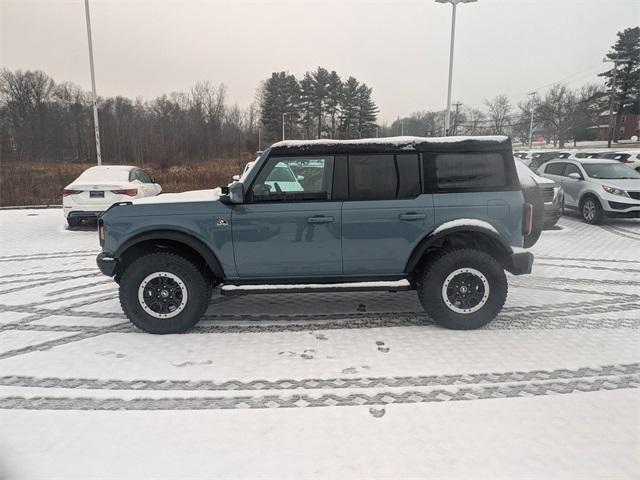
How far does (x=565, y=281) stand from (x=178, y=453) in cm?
598

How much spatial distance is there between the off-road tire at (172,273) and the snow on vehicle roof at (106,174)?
7.45 metres

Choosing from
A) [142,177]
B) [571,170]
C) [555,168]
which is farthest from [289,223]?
[555,168]

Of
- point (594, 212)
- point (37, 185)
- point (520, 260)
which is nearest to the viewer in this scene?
point (520, 260)

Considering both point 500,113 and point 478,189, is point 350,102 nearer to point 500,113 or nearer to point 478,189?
point 500,113

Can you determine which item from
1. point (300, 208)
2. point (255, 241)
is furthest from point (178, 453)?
point (300, 208)

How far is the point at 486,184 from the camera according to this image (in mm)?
4777

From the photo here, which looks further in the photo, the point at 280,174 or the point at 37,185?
the point at 37,185

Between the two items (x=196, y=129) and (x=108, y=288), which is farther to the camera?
(x=196, y=129)

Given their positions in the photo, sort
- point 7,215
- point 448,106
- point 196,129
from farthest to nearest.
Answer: point 196,129 < point 448,106 < point 7,215

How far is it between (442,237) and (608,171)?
10.0m

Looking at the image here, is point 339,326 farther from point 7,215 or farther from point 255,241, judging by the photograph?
point 7,215

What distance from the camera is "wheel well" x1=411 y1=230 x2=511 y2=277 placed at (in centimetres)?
478

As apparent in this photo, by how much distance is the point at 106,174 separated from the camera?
11.6 meters

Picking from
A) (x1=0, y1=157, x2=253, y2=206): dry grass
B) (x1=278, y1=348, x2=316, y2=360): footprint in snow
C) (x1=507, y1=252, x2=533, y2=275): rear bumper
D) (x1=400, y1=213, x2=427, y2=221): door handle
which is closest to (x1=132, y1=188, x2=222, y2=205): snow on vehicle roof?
(x1=278, y1=348, x2=316, y2=360): footprint in snow
